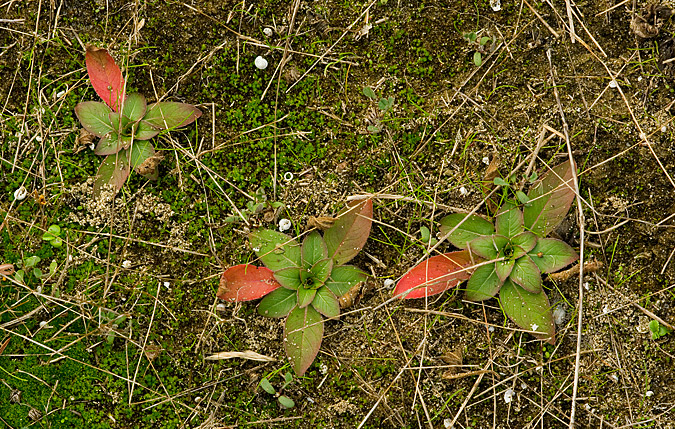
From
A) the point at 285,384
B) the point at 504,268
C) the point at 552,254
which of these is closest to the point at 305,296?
the point at 285,384

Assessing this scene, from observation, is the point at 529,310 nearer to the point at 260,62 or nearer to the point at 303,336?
the point at 303,336

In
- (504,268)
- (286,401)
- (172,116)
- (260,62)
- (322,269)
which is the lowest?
(286,401)

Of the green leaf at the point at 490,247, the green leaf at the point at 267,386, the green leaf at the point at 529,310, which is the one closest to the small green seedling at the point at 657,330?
the green leaf at the point at 529,310

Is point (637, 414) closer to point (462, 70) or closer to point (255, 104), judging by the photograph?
point (462, 70)

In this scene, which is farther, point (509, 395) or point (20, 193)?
point (20, 193)

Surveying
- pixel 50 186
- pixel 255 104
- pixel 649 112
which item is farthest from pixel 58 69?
pixel 649 112

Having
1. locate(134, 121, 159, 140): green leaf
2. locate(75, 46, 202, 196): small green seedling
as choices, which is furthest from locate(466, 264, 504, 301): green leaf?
locate(134, 121, 159, 140): green leaf

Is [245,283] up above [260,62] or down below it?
below

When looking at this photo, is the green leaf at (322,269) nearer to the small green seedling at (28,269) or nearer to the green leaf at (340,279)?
the green leaf at (340,279)
